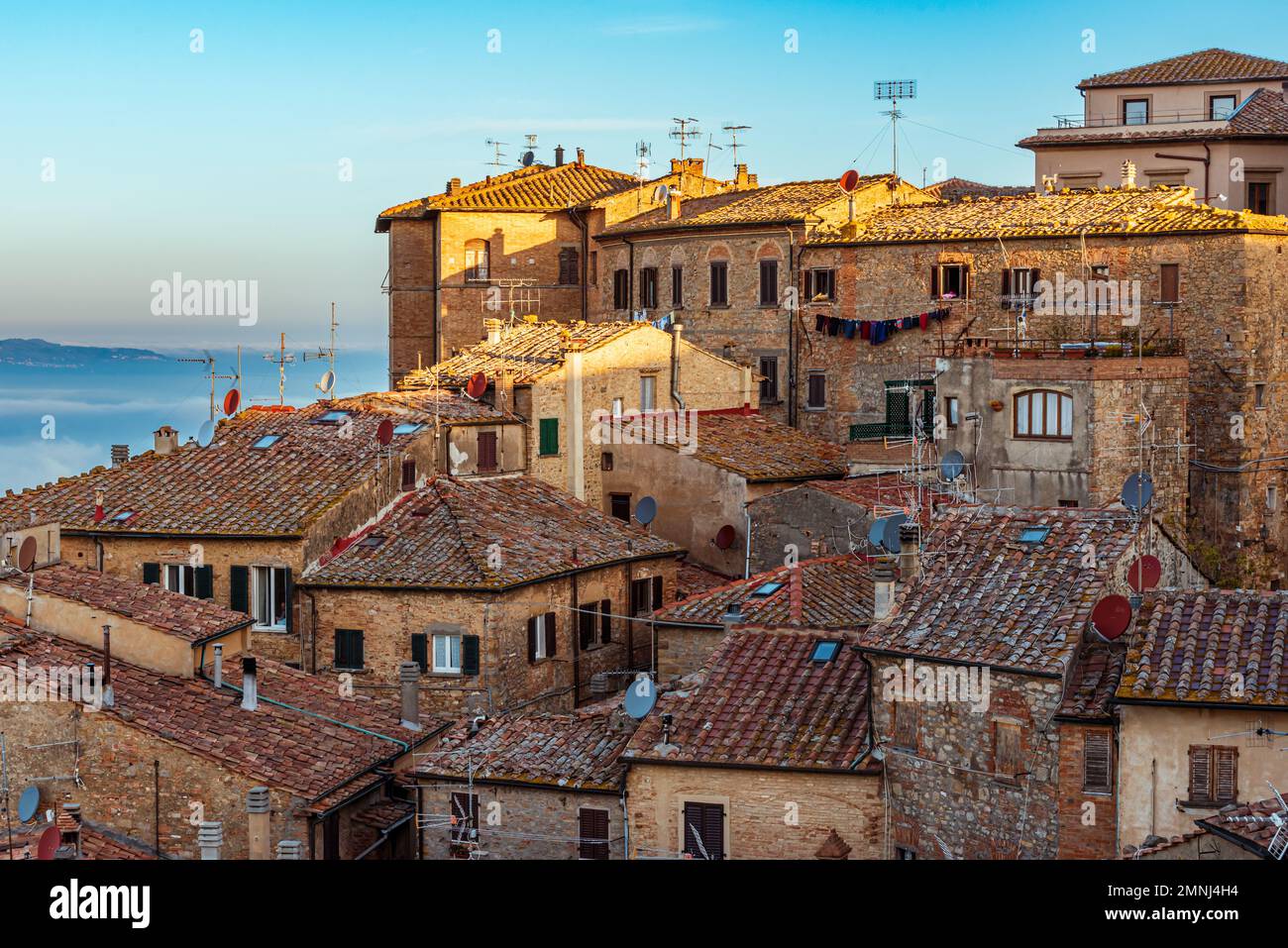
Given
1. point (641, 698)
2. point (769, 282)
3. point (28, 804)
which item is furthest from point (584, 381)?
point (28, 804)

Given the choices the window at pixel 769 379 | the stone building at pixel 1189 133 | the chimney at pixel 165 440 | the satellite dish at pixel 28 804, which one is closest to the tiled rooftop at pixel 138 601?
the satellite dish at pixel 28 804

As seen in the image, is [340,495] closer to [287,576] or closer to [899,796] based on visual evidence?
[287,576]

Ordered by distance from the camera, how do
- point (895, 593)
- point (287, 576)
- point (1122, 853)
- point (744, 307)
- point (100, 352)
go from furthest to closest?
point (100, 352) → point (744, 307) → point (287, 576) → point (895, 593) → point (1122, 853)

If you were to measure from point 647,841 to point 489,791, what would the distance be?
101 inches

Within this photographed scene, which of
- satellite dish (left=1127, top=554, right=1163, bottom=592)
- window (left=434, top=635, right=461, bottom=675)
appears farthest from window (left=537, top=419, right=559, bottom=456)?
satellite dish (left=1127, top=554, right=1163, bottom=592)

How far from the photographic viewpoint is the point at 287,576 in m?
32.4

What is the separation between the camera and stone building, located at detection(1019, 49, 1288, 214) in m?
50.1

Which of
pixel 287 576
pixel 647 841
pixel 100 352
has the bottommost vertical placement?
pixel 647 841

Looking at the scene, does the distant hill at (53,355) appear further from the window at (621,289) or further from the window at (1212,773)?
the window at (1212,773)

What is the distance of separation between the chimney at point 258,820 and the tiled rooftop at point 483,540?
354 inches

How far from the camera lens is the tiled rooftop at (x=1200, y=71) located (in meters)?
53.8

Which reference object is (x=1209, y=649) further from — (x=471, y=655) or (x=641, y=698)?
(x=471, y=655)

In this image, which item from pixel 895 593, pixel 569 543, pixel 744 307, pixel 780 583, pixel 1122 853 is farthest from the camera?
pixel 744 307

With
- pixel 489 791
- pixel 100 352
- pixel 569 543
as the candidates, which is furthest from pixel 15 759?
pixel 100 352
